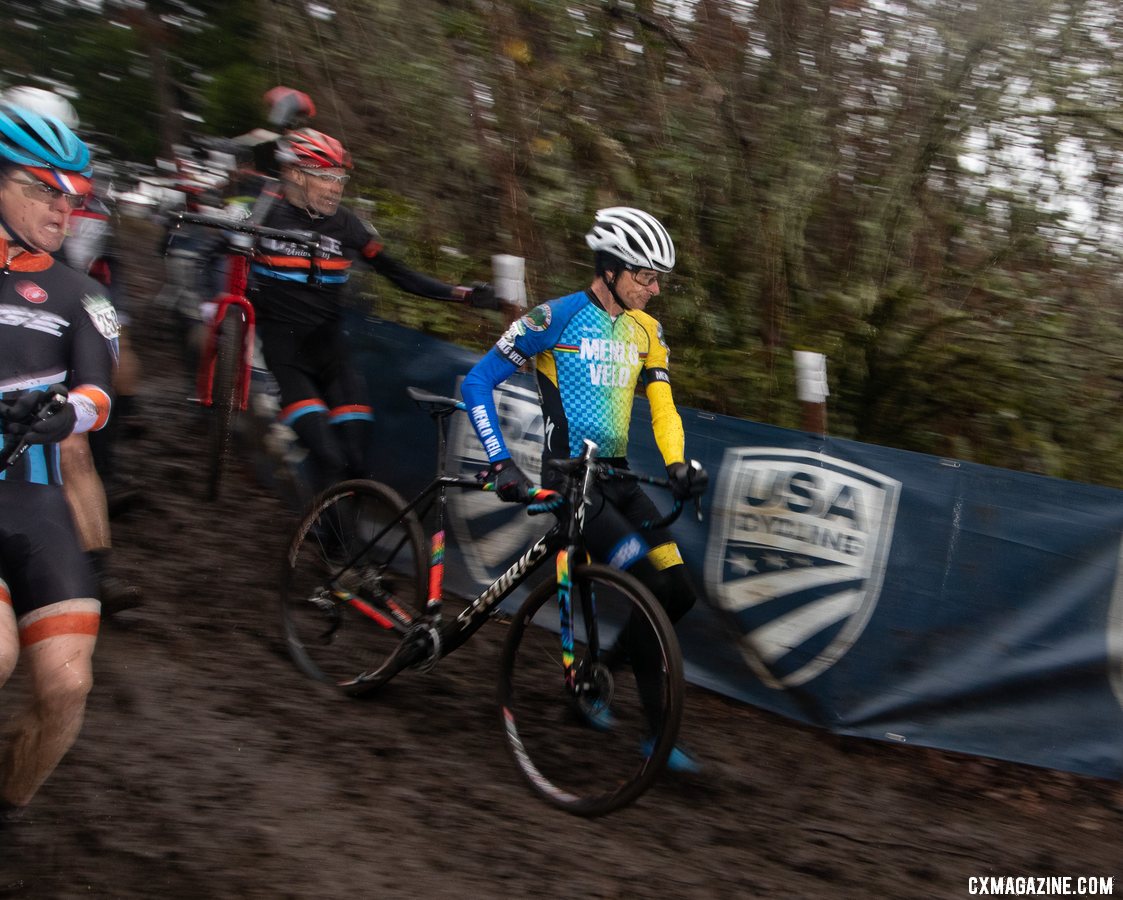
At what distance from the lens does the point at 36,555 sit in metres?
3.22

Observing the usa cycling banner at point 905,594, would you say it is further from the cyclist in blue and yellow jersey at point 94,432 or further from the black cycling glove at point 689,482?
the cyclist in blue and yellow jersey at point 94,432

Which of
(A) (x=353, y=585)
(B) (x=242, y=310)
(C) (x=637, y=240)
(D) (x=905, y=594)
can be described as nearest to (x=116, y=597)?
(A) (x=353, y=585)

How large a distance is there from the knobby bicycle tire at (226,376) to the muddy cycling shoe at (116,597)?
72.2 inches

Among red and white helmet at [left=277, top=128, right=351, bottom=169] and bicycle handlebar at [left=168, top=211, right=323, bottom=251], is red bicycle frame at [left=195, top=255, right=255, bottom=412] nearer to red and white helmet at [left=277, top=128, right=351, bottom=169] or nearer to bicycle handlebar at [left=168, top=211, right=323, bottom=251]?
bicycle handlebar at [left=168, top=211, right=323, bottom=251]

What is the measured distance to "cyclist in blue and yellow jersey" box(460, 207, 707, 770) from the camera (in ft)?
14.8

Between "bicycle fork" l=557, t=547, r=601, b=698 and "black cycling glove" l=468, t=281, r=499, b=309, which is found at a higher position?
"black cycling glove" l=468, t=281, r=499, b=309

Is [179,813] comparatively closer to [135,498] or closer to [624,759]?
[624,759]

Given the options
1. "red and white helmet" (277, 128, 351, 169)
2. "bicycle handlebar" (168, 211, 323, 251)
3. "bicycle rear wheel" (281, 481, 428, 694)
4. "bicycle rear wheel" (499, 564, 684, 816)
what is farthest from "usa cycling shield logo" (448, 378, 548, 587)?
"red and white helmet" (277, 128, 351, 169)

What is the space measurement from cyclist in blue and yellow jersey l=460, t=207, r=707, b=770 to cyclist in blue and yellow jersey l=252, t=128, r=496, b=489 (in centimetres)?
125

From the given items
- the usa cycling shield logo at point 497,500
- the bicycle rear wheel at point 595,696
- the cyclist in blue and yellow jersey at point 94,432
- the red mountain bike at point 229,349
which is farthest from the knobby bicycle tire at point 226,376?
the bicycle rear wheel at point 595,696

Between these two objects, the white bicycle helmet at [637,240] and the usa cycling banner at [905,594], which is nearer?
the white bicycle helmet at [637,240]

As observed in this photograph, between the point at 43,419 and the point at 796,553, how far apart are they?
133 inches

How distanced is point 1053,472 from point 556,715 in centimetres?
318

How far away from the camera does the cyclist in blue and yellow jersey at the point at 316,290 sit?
19.5 ft
